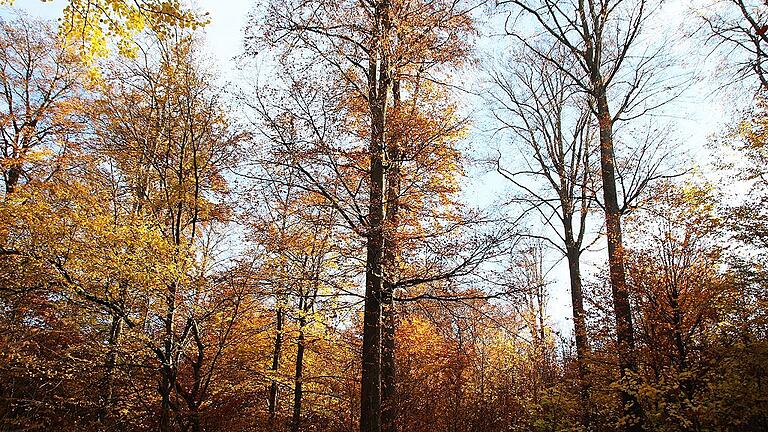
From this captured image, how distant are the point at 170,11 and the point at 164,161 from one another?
6395mm

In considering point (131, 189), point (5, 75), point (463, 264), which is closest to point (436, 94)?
point (463, 264)

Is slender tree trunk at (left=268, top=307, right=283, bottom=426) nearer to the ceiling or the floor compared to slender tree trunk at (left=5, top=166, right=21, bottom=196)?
nearer to the floor

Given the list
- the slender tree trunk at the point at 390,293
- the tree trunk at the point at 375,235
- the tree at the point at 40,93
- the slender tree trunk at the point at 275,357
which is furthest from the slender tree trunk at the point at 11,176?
the slender tree trunk at the point at 390,293

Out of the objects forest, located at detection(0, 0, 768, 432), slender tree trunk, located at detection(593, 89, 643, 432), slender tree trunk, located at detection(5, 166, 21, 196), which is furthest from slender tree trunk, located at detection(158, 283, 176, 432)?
slender tree trunk, located at detection(593, 89, 643, 432)

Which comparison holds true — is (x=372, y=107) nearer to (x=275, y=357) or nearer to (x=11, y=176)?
(x=275, y=357)

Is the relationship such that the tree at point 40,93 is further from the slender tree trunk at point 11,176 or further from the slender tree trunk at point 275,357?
the slender tree trunk at point 275,357

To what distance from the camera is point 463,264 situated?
698cm

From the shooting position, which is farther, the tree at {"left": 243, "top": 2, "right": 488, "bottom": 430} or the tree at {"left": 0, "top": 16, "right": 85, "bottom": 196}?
the tree at {"left": 0, "top": 16, "right": 85, "bottom": 196}

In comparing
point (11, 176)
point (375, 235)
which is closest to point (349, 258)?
point (375, 235)

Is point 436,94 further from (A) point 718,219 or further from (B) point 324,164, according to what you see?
(A) point 718,219

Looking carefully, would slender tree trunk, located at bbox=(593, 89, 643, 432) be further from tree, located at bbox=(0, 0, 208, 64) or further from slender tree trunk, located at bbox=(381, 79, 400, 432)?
tree, located at bbox=(0, 0, 208, 64)

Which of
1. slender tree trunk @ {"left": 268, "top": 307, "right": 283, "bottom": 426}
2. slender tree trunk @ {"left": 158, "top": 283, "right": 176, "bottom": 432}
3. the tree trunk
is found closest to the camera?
the tree trunk

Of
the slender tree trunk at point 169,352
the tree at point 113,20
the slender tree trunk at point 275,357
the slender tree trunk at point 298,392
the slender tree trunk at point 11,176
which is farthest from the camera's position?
the slender tree trunk at point 11,176

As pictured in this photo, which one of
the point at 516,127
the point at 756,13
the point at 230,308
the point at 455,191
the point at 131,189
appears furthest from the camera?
the point at 516,127
